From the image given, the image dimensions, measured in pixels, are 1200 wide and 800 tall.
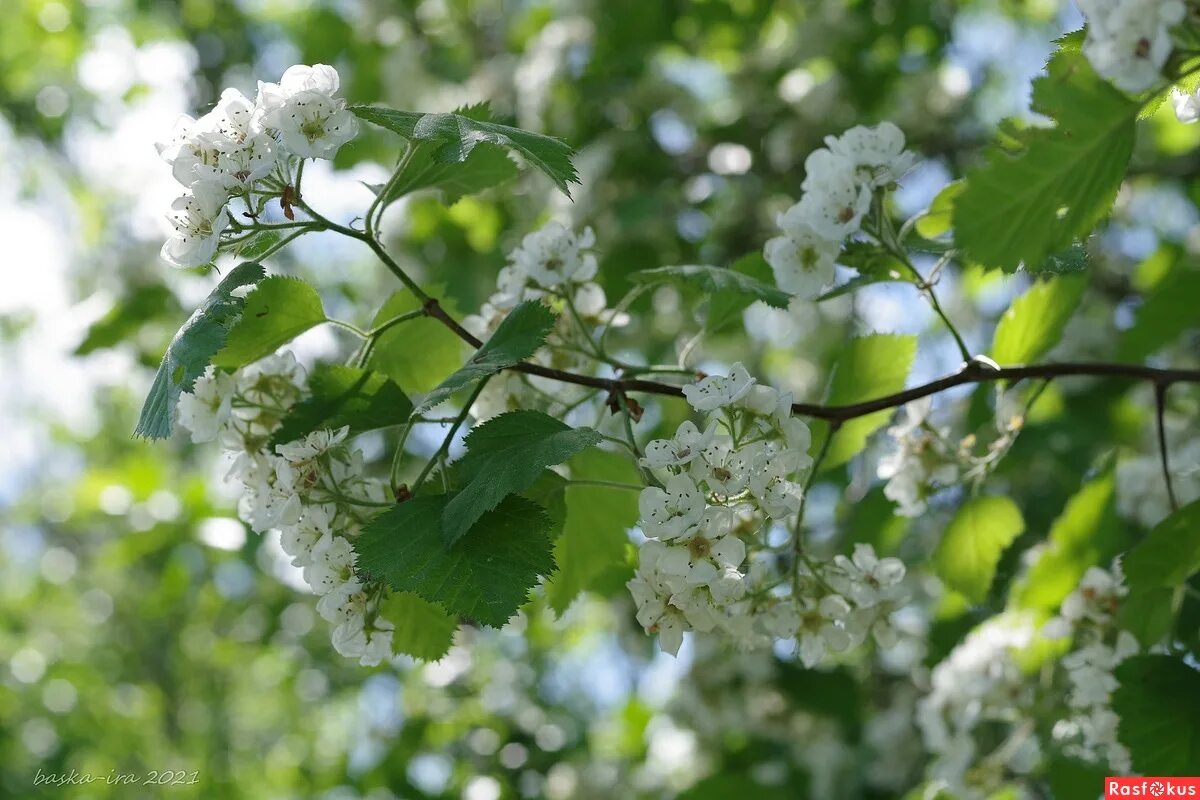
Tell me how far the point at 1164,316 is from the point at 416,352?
67.4 inches

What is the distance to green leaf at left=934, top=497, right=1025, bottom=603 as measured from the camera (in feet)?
5.96

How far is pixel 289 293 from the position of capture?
53.4 inches

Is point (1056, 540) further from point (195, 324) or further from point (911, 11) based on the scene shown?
point (911, 11)

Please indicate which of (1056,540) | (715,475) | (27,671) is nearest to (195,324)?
(715,475)

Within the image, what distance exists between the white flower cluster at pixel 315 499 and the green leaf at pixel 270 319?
0.13 ft

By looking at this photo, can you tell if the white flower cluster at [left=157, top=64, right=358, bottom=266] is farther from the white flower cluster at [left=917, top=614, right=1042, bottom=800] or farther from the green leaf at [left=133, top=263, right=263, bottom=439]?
the white flower cluster at [left=917, top=614, right=1042, bottom=800]

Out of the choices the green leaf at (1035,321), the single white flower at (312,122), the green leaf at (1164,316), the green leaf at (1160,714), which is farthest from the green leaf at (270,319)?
the green leaf at (1164,316)

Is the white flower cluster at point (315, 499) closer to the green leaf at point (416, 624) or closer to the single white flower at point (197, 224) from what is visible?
the green leaf at point (416, 624)

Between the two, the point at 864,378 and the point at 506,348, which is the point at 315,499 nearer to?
the point at 506,348

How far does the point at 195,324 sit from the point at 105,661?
8.26m

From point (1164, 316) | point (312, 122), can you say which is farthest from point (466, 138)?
point (1164, 316)

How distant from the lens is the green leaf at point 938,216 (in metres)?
1.50

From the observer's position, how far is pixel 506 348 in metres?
1.21

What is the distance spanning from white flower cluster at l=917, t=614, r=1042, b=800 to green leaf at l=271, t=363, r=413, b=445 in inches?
49.9
